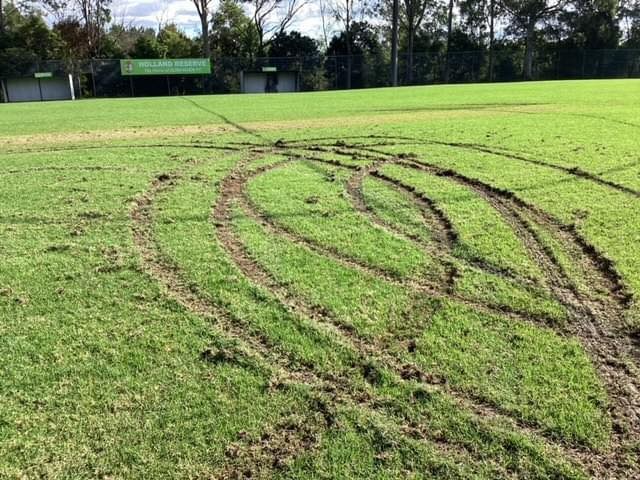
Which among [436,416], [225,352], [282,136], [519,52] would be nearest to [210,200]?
[225,352]

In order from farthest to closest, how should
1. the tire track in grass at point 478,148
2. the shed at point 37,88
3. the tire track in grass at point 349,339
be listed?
1. the shed at point 37,88
2. the tire track in grass at point 478,148
3. the tire track in grass at point 349,339

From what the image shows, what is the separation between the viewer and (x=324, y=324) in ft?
11.8

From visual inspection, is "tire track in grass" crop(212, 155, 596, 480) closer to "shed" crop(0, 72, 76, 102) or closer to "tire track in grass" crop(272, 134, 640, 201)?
"tire track in grass" crop(272, 134, 640, 201)

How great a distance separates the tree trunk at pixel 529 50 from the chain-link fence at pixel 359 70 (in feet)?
2.75

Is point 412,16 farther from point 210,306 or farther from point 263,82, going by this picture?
point 210,306

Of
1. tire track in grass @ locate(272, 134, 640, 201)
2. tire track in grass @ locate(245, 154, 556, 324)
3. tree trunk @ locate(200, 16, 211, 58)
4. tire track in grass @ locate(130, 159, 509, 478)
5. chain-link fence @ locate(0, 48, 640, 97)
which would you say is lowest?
tire track in grass @ locate(130, 159, 509, 478)

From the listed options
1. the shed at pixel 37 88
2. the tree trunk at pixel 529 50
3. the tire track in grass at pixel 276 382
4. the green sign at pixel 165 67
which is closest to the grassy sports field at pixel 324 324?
the tire track in grass at pixel 276 382

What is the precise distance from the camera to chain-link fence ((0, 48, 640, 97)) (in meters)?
40.5

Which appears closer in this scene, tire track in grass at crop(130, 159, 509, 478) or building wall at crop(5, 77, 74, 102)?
tire track in grass at crop(130, 159, 509, 478)

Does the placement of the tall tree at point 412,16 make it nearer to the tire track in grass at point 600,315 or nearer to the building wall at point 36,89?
the building wall at point 36,89

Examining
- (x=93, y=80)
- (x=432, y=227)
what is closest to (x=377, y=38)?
(x=93, y=80)

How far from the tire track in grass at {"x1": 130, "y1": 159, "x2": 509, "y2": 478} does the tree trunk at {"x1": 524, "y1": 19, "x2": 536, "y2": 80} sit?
5265 centimetres

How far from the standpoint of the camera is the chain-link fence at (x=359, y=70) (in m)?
40.5

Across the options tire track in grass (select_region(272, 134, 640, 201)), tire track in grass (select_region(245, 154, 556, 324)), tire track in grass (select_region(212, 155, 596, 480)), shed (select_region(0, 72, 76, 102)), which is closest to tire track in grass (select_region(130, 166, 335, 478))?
tire track in grass (select_region(212, 155, 596, 480))
